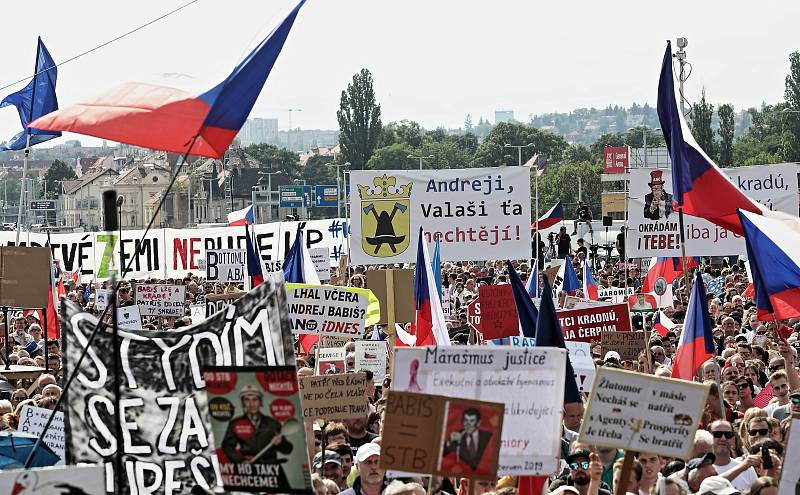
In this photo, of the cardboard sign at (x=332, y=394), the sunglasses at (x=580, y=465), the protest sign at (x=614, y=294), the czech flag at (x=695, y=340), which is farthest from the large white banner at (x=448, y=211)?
the sunglasses at (x=580, y=465)

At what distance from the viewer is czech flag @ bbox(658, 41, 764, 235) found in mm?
10961

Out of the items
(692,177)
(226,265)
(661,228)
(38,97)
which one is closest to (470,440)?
(692,177)

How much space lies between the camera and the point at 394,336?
14.2m

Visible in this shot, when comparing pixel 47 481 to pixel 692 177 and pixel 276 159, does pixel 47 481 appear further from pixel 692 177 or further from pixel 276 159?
pixel 276 159

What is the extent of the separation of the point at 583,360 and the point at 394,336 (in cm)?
340

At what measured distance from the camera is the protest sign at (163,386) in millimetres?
6309

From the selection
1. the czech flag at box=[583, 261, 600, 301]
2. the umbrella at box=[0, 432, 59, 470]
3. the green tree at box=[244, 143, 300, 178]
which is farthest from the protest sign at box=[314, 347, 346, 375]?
the green tree at box=[244, 143, 300, 178]

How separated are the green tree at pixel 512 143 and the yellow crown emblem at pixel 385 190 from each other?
122 m

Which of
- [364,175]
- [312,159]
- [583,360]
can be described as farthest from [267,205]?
[583,360]

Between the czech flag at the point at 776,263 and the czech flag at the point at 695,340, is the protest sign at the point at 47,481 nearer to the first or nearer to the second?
the czech flag at the point at 695,340

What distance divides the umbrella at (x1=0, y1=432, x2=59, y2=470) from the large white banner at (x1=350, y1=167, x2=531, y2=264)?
1137 centimetres

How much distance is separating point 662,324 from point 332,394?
8115mm

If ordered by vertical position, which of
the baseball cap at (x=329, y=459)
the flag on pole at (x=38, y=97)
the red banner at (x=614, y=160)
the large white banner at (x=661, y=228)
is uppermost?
the red banner at (x=614, y=160)

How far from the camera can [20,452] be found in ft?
25.3
